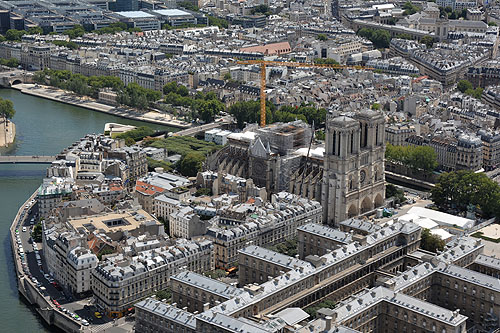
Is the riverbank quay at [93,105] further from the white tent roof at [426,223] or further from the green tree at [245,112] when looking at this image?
the white tent roof at [426,223]

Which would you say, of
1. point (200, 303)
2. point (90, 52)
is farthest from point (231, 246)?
point (90, 52)

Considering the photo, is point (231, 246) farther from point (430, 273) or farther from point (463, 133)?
point (463, 133)

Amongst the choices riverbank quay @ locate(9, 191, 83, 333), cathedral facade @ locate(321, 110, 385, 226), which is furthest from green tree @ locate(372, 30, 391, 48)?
riverbank quay @ locate(9, 191, 83, 333)

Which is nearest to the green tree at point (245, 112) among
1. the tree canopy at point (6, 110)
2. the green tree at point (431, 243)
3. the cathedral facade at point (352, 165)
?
the tree canopy at point (6, 110)

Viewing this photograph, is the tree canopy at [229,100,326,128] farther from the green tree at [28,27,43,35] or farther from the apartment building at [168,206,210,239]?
the green tree at [28,27,43,35]

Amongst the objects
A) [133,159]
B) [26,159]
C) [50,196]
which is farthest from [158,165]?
[50,196]
